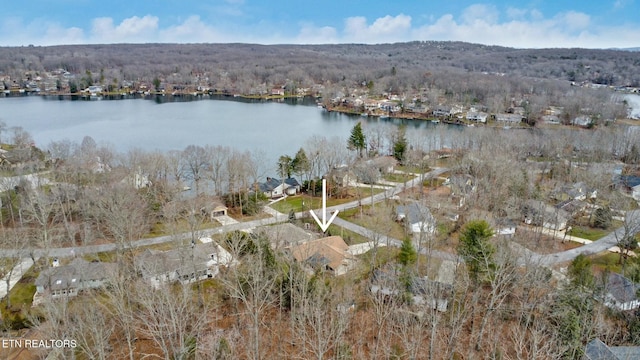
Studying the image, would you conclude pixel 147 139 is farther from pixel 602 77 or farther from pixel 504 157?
pixel 602 77

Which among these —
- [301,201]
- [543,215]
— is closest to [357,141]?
[301,201]

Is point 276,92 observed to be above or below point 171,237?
above

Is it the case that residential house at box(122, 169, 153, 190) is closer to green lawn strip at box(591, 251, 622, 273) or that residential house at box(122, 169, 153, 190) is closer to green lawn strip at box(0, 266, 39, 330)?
green lawn strip at box(0, 266, 39, 330)

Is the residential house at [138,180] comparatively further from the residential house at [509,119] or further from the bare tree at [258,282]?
the residential house at [509,119]

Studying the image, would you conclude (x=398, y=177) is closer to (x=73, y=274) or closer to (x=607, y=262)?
(x=607, y=262)

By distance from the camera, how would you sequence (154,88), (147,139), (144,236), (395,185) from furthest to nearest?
(154,88) → (147,139) → (395,185) → (144,236)

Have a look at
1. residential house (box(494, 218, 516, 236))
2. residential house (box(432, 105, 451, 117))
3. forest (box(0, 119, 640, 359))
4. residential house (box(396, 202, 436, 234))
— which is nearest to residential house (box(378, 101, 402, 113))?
residential house (box(432, 105, 451, 117))

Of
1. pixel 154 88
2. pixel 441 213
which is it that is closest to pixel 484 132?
pixel 441 213
